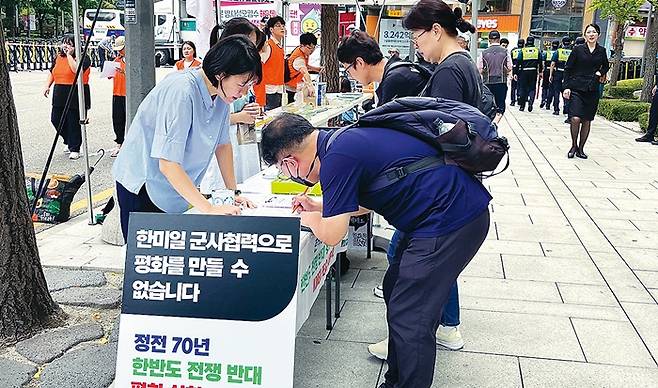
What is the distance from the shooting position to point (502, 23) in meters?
34.8

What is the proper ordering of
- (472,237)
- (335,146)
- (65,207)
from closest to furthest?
(335,146)
(472,237)
(65,207)

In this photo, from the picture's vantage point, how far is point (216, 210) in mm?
2699

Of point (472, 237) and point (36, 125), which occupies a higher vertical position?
point (472, 237)

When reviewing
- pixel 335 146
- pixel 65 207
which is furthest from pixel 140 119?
pixel 65 207

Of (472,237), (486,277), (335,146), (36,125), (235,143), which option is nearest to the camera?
(335,146)

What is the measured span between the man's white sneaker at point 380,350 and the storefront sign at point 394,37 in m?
11.0

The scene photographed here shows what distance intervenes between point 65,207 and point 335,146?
13.6 feet

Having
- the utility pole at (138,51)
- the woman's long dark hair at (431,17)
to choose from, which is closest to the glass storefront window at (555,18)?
the utility pole at (138,51)

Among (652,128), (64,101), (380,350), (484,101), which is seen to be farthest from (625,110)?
(380,350)

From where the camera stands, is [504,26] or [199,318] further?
[504,26]

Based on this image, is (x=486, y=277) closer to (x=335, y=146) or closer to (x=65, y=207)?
(x=335, y=146)

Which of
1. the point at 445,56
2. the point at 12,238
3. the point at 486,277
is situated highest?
the point at 445,56

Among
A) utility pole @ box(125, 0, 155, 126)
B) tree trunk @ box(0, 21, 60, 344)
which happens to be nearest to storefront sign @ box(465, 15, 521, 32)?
utility pole @ box(125, 0, 155, 126)

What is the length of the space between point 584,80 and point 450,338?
633 cm
